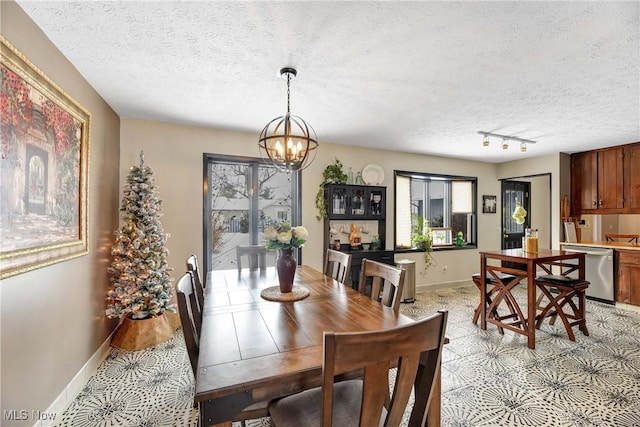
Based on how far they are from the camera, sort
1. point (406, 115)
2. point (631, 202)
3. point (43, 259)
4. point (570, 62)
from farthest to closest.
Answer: point (631, 202) < point (406, 115) < point (570, 62) < point (43, 259)

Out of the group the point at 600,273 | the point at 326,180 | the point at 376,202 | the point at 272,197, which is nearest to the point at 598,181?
the point at 600,273

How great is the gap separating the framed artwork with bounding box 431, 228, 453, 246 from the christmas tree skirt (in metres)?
4.69

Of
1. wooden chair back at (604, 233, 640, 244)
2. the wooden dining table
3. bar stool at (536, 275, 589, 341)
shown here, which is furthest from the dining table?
wooden chair back at (604, 233, 640, 244)

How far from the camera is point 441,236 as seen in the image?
5719 millimetres

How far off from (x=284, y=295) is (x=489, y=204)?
18.0ft

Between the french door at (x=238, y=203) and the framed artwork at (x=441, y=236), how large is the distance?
2911 millimetres

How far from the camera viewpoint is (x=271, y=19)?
66.5 inches

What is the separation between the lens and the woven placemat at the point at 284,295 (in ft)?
6.51

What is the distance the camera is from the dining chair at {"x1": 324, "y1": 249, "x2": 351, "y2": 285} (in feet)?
8.48

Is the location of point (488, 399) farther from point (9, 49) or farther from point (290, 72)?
point (9, 49)

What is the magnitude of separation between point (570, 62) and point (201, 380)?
304cm

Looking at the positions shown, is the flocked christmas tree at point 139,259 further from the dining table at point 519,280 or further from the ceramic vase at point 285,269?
the dining table at point 519,280

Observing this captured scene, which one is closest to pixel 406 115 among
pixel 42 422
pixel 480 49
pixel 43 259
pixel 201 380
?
pixel 480 49

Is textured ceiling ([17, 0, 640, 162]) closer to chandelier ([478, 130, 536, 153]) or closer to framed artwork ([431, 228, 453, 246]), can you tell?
chandelier ([478, 130, 536, 153])
